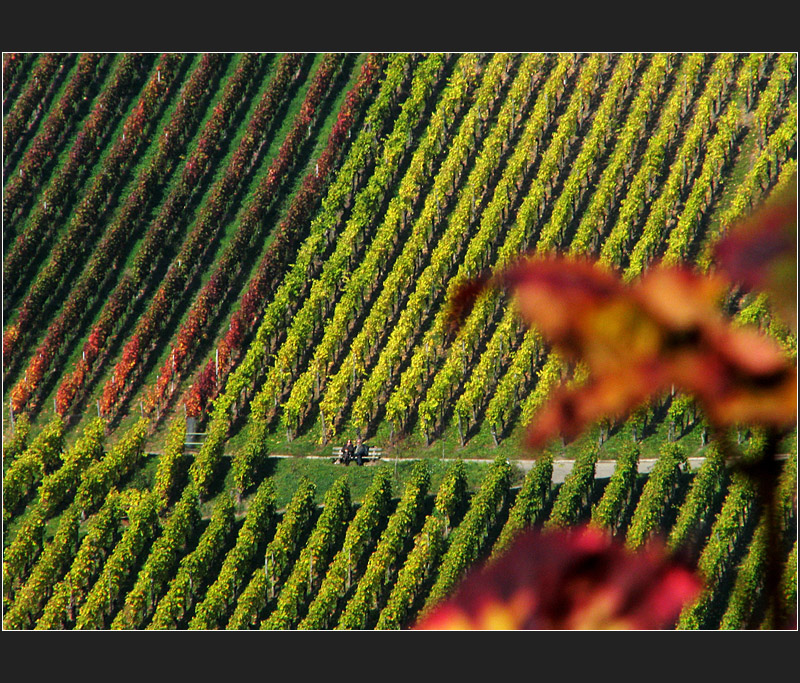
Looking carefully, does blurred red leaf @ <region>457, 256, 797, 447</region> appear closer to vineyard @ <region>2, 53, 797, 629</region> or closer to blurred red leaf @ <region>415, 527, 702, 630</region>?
blurred red leaf @ <region>415, 527, 702, 630</region>

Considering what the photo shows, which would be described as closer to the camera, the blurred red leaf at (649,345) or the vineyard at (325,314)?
the blurred red leaf at (649,345)

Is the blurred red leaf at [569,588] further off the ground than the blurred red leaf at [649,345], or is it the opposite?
the blurred red leaf at [649,345]

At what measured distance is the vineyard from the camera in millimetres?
16719

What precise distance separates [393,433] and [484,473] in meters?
1.98

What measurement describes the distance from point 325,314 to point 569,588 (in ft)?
63.2

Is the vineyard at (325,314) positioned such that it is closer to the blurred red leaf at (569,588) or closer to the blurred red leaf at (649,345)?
the blurred red leaf at (569,588)

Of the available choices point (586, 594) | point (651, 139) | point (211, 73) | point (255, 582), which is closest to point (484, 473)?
point (255, 582)

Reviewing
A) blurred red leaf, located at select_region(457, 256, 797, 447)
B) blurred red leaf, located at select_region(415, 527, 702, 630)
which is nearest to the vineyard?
blurred red leaf, located at select_region(415, 527, 702, 630)

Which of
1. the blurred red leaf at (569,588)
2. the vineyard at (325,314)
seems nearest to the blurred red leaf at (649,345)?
the blurred red leaf at (569,588)

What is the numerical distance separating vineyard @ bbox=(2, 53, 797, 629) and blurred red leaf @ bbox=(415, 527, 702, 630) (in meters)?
14.1

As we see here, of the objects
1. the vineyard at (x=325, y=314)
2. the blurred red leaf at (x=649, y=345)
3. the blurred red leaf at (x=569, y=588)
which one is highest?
the vineyard at (x=325, y=314)

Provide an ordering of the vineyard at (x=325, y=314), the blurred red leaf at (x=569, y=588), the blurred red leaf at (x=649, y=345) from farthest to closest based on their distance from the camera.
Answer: the vineyard at (x=325, y=314) < the blurred red leaf at (x=569, y=588) < the blurred red leaf at (x=649, y=345)

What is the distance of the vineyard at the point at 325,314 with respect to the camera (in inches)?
658

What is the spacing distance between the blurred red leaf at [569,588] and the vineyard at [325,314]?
46.3 ft
